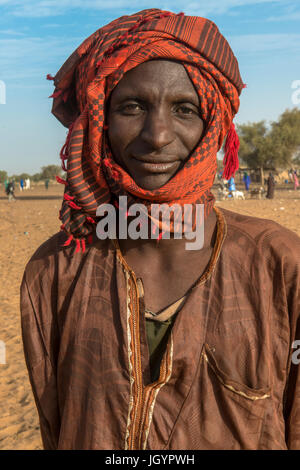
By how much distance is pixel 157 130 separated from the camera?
160 centimetres

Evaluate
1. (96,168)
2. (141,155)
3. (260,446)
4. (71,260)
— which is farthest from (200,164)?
(260,446)

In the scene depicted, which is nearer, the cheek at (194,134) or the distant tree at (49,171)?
the cheek at (194,134)

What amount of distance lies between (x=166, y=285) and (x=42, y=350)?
59cm

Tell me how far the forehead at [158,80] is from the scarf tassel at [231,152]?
35cm

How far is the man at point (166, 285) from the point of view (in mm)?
1632

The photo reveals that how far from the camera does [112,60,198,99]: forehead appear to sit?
1.63 m

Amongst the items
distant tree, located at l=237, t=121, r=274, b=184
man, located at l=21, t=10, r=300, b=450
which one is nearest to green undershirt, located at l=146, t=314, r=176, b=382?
man, located at l=21, t=10, r=300, b=450

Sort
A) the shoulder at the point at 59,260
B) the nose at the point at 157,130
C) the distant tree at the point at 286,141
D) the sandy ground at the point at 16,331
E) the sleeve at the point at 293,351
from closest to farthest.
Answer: the nose at the point at 157,130, the sleeve at the point at 293,351, the shoulder at the point at 59,260, the sandy ground at the point at 16,331, the distant tree at the point at 286,141

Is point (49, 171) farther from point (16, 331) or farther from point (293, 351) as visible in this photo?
point (293, 351)

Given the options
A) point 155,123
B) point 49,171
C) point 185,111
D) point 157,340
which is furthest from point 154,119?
point 49,171

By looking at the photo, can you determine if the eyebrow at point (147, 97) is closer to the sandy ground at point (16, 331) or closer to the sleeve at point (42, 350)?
the sleeve at point (42, 350)

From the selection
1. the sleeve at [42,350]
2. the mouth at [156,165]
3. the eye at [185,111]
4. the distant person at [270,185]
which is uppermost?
the distant person at [270,185]

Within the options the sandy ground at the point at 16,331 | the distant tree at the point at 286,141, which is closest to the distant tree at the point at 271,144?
the distant tree at the point at 286,141

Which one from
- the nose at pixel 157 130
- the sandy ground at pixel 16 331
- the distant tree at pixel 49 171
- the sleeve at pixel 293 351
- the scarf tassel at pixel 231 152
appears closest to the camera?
the nose at pixel 157 130
